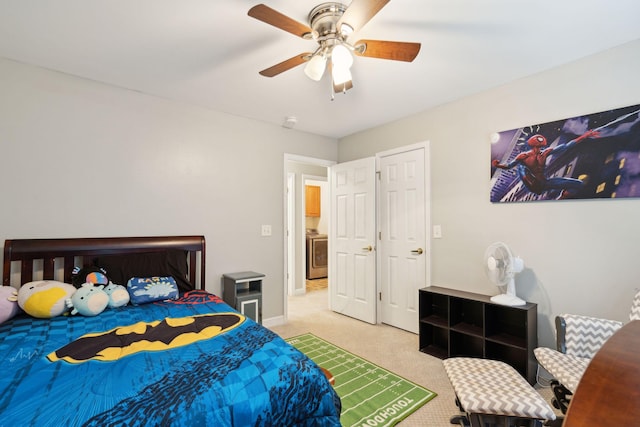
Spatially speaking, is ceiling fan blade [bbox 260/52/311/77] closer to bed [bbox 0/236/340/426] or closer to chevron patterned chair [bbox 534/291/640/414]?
bed [bbox 0/236/340/426]

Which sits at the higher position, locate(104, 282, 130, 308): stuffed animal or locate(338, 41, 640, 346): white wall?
locate(338, 41, 640, 346): white wall

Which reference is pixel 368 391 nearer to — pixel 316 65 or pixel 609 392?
pixel 609 392

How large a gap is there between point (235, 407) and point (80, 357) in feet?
2.75

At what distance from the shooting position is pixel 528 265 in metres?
2.51

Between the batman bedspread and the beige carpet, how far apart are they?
100cm

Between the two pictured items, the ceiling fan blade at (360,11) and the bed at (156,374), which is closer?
the bed at (156,374)

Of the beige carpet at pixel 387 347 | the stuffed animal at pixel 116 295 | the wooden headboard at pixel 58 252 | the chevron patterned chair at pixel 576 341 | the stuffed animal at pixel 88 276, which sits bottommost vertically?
the beige carpet at pixel 387 347

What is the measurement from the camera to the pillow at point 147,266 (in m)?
2.48

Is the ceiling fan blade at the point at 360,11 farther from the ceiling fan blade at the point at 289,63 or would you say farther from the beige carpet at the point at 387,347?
the beige carpet at the point at 387,347

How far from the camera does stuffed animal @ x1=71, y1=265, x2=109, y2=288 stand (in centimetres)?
225

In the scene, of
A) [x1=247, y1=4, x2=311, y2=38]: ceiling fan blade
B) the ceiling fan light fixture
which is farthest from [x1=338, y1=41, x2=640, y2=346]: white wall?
[x1=247, y1=4, x2=311, y2=38]: ceiling fan blade

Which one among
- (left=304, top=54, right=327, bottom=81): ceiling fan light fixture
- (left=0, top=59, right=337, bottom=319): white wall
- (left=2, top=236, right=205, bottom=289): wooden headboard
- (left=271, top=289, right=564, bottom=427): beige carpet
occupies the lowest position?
(left=271, top=289, right=564, bottom=427): beige carpet

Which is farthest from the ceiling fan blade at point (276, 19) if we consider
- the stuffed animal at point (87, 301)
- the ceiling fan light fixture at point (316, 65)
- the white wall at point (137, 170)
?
the stuffed animal at point (87, 301)

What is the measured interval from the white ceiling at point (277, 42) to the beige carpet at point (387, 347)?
8.08 feet
